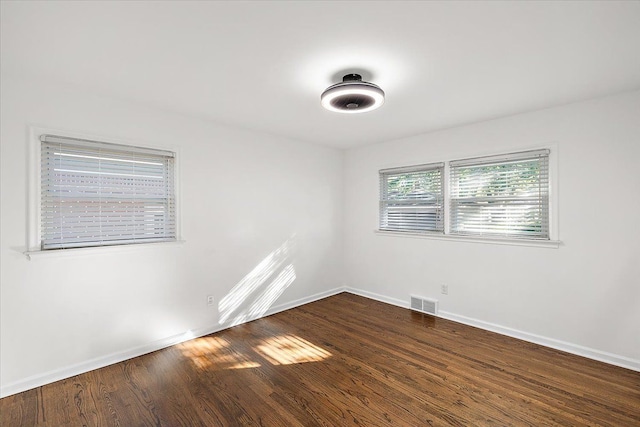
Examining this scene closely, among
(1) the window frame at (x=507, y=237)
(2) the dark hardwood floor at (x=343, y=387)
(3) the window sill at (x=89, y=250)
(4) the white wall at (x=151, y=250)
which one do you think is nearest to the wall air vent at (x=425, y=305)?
(2) the dark hardwood floor at (x=343, y=387)

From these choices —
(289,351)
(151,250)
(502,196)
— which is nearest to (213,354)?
(289,351)

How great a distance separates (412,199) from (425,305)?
149cm

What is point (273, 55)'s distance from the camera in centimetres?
201

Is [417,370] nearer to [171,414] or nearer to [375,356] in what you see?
[375,356]

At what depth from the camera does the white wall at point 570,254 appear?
2.64 m

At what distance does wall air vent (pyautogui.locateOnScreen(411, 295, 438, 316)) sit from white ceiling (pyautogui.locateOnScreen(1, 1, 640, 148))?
8.22 ft

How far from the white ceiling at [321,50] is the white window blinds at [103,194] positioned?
0.55m

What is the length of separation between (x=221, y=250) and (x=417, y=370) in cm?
244

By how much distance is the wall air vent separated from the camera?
12.8 ft

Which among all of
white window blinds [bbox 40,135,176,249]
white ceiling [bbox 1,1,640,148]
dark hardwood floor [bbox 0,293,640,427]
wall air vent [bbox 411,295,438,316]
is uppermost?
white ceiling [bbox 1,1,640,148]

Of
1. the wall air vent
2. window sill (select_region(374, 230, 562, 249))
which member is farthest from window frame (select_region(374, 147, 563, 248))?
the wall air vent

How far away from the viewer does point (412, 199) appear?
4230 millimetres

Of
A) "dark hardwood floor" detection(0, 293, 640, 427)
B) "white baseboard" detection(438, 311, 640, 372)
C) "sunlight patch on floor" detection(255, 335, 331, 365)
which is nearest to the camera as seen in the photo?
"dark hardwood floor" detection(0, 293, 640, 427)

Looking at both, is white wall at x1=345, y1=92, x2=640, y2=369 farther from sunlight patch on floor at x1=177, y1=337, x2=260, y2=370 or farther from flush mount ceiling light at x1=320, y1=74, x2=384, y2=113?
sunlight patch on floor at x1=177, y1=337, x2=260, y2=370
